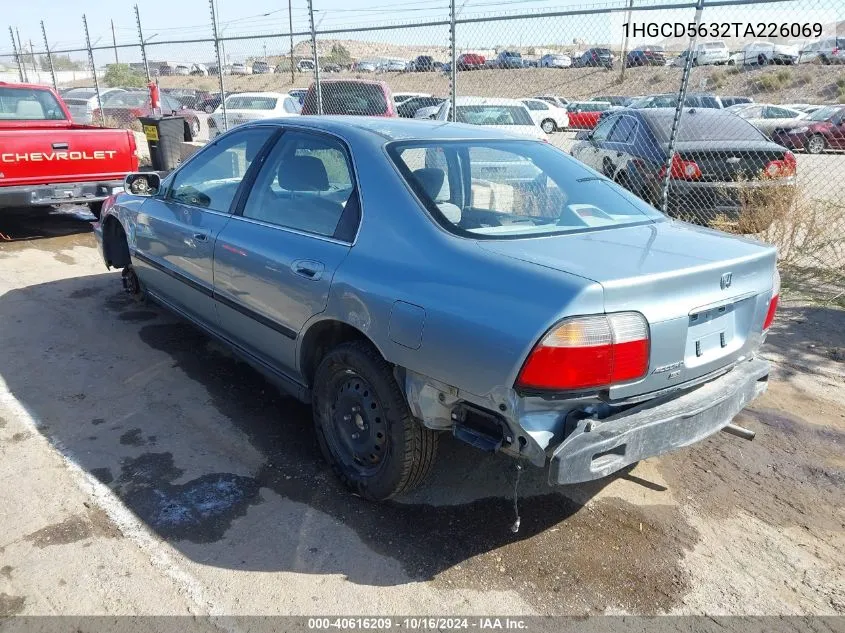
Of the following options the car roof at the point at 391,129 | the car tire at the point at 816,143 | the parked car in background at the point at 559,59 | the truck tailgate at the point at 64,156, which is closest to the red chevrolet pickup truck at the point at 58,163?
the truck tailgate at the point at 64,156

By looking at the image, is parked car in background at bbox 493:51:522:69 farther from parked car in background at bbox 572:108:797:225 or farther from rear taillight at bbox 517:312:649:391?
rear taillight at bbox 517:312:649:391

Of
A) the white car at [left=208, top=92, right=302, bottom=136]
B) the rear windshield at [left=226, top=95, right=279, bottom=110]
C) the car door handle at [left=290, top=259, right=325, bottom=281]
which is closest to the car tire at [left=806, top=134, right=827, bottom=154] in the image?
the white car at [left=208, top=92, right=302, bottom=136]

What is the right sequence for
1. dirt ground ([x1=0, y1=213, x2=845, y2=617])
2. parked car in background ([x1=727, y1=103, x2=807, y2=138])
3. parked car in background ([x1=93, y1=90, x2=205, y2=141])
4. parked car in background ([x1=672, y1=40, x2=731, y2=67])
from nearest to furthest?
dirt ground ([x1=0, y1=213, x2=845, y2=617]) < parked car in background ([x1=672, y1=40, x2=731, y2=67]) < parked car in background ([x1=93, y1=90, x2=205, y2=141]) < parked car in background ([x1=727, y1=103, x2=807, y2=138])

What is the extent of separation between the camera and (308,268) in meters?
3.04

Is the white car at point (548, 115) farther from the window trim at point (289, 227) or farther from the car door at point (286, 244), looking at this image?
the car door at point (286, 244)

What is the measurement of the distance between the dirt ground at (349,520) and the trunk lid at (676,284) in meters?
0.80

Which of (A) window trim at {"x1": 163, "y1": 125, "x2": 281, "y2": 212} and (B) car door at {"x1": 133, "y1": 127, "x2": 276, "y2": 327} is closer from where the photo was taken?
(A) window trim at {"x1": 163, "y1": 125, "x2": 281, "y2": 212}

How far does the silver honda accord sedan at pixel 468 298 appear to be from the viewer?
2268mm

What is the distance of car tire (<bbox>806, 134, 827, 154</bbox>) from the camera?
61.5 ft

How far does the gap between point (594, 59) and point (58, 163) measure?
2452 cm

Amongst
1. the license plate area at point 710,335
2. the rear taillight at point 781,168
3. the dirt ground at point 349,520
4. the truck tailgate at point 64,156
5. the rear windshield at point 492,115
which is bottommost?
the dirt ground at point 349,520

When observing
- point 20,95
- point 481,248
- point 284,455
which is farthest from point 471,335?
point 20,95

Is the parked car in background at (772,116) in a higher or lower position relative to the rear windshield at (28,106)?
lower

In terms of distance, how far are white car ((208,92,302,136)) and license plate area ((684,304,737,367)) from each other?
45.6 ft
